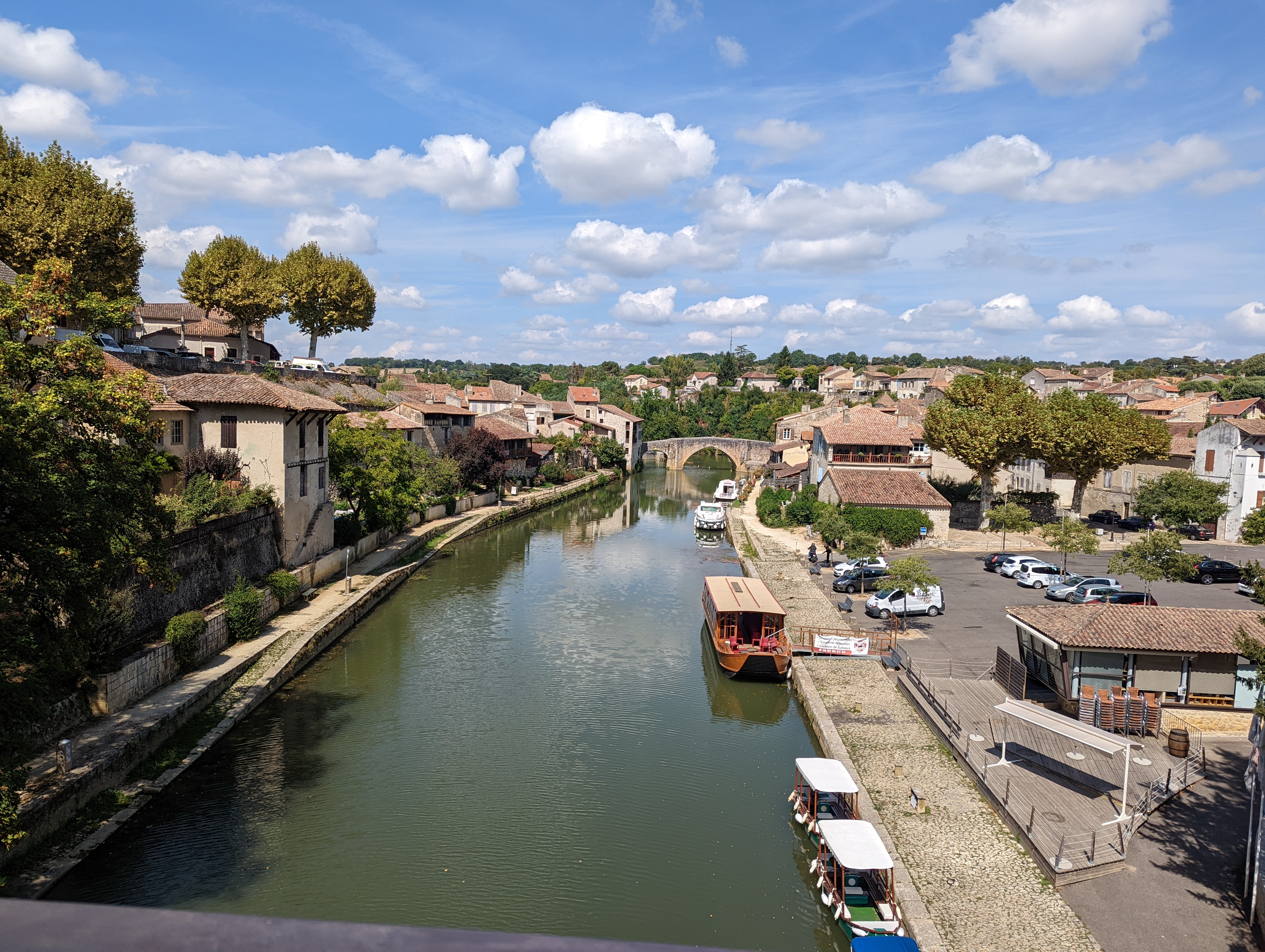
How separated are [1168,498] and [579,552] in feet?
106

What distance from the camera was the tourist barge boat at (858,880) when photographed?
12773 millimetres

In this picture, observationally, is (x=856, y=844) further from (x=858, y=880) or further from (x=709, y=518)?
(x=709, y=518)

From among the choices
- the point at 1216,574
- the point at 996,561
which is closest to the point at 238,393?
the point at 996,561

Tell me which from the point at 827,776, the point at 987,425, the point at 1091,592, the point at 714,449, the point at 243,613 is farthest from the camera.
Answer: the point at 714,449

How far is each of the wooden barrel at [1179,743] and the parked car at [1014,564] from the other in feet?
62.6

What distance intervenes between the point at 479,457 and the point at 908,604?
33838 millimetres

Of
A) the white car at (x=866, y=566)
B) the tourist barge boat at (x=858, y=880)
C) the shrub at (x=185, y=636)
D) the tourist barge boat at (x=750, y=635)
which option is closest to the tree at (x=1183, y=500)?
the white car at (x=866, y=566)

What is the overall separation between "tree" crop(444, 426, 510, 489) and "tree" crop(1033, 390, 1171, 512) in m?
34.3

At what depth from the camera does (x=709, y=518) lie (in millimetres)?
54562

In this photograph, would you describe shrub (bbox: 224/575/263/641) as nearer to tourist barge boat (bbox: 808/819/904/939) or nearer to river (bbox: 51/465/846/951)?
river (bbox: 51/465/846/951)

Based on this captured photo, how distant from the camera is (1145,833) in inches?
571

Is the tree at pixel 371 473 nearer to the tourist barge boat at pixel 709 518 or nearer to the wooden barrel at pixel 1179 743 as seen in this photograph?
the tourist barge boat at pixel 709 518

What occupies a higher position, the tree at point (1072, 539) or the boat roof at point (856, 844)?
the tree at point (1072, 539)

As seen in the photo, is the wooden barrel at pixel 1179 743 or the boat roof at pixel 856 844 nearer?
the boat roof at pixel 856 844
